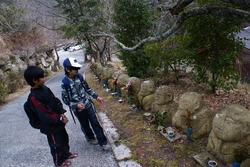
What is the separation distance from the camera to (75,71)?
176 inches

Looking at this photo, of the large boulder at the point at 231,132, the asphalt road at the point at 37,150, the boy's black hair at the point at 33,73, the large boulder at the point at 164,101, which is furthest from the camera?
the large boulder at the point at 164,101

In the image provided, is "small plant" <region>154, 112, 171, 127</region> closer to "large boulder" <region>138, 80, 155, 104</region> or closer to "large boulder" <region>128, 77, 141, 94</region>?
"large boulder" <region>138, 80, 155, 104</region>

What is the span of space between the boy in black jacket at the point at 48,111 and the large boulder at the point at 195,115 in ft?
6.45

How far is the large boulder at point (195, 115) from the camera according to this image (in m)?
4.43

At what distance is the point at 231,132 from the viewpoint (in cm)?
350

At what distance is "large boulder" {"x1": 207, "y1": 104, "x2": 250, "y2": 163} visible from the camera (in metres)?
3.47

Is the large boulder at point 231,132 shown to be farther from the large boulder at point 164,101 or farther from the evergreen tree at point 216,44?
the evergreen tree at point 216,44

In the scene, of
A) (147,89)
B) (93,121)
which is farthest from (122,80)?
(93,121)

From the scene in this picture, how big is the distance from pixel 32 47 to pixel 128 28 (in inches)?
777

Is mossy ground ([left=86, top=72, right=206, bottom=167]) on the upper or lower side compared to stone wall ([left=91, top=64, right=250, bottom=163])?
lower

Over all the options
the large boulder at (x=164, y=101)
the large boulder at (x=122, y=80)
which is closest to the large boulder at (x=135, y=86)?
the large boulder at (x=164, y=101)

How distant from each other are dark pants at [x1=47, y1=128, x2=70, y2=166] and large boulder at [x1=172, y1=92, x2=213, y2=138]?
1.97 metres

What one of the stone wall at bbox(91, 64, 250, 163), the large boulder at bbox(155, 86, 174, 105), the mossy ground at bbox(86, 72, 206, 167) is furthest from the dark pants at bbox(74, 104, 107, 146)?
the large boulder at bbox(155, 86, 174, 105)

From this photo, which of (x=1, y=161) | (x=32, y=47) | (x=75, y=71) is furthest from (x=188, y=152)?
(x=32, y=47)
